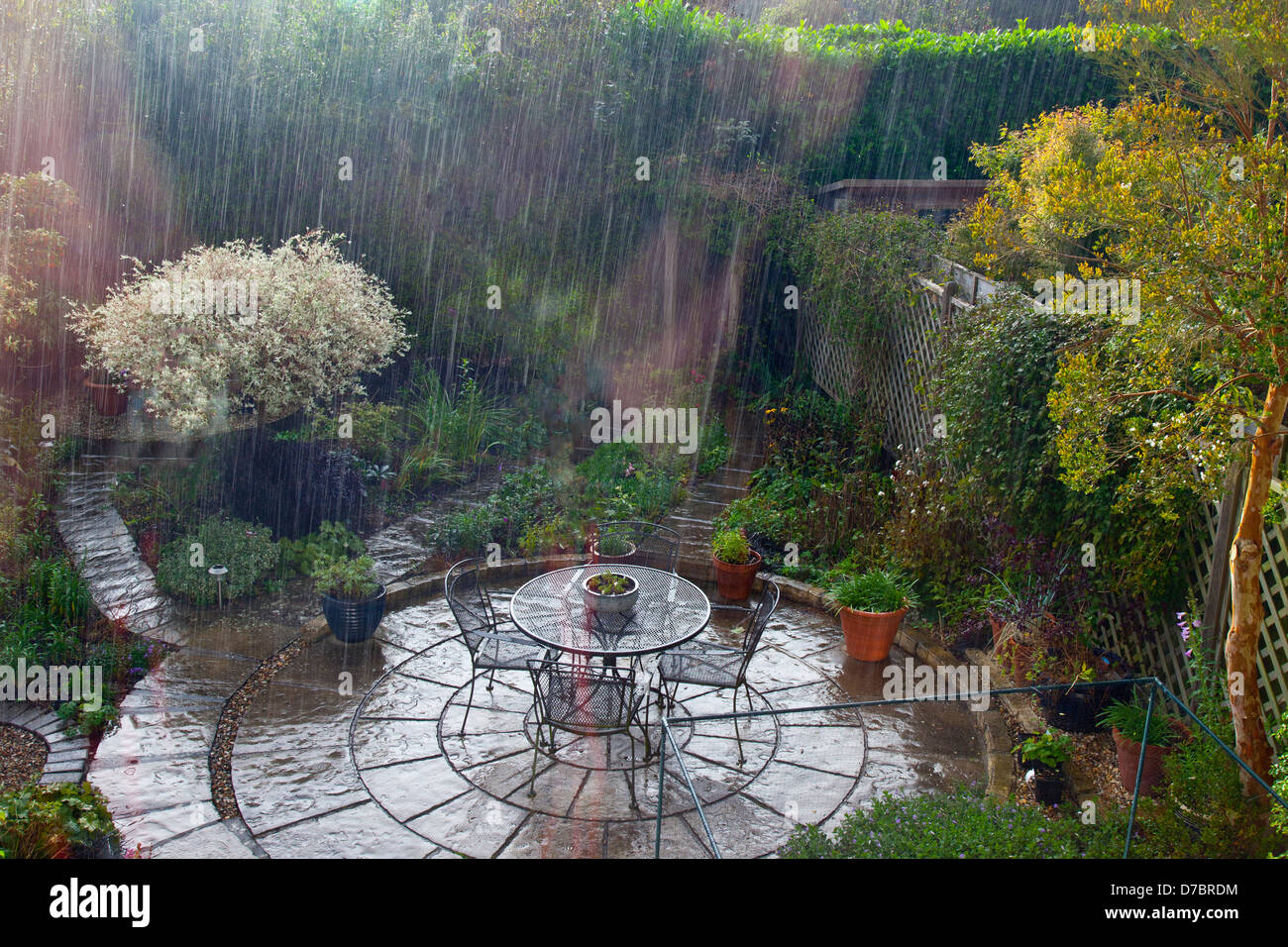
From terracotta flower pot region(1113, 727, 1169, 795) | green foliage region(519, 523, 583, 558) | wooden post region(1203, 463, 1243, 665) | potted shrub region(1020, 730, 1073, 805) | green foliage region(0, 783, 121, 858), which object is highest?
wooden post region(1203, 463, 1243, 665)

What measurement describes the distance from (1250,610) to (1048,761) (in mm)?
1135

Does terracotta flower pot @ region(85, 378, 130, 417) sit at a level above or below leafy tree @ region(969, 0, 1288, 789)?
below

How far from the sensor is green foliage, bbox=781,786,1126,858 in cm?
→ 284

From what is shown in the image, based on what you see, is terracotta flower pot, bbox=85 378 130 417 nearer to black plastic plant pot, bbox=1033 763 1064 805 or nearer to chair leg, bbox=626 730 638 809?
A: chair leg, bbox=626 730 638 809

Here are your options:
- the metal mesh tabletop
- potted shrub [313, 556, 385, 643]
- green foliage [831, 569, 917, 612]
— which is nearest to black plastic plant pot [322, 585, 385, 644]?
potted shrub [313, 556, 385, 643]

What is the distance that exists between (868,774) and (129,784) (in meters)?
3.49

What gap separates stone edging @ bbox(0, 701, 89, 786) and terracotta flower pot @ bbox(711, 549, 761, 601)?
4081mm

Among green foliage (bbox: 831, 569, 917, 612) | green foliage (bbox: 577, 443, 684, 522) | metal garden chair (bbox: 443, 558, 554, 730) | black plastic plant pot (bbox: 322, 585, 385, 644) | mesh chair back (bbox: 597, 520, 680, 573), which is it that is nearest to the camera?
metal garden chair (bbox: 443, 558, 554, 730)

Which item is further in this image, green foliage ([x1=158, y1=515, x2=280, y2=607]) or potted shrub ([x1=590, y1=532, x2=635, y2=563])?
potted shrub ([x1=590, y1=532, x2=635, y2=563])

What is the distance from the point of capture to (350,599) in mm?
5141

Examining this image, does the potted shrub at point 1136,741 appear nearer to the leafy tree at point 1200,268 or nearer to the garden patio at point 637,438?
the garden patio at point 637,438

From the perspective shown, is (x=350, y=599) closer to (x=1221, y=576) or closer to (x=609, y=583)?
(x=609, y=583)

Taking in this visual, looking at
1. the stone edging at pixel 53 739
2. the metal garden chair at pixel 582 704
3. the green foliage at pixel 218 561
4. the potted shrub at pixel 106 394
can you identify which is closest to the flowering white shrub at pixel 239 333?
the green foliage at pixel 218 561

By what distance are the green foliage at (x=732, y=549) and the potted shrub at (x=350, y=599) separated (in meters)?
2.51
